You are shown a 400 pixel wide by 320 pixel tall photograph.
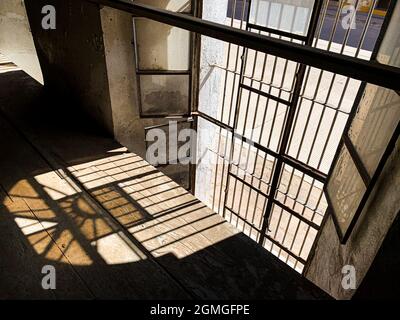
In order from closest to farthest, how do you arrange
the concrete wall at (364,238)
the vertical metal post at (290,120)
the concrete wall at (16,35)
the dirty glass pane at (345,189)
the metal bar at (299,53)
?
the metal bar at (299,53)
the concrete wall at (364,238)
the dirty glass pane at (345,189)
the vertical metal post at (290,120)
the concrete wall at (16,35)

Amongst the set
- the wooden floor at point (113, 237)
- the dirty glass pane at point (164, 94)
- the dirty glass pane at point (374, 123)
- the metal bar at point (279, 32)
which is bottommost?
the wooden floor at point (113, 237)

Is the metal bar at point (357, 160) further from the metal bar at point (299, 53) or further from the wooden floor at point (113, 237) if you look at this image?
the metal bar at point (299, 53)

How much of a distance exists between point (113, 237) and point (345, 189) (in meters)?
1.92

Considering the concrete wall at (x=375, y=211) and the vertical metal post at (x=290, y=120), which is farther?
the vertical metal post at (x=290, y=120)

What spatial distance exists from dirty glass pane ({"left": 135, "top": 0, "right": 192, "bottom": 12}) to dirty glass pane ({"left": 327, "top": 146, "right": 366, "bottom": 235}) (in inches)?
106

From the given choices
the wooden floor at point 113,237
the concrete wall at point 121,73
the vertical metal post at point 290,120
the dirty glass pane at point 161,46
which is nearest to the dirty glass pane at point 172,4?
the dirty glass pane at point 161,46

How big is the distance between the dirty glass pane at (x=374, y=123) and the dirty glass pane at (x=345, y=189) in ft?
0.52

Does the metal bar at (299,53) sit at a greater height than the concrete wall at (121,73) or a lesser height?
greater

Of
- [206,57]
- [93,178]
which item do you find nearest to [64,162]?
[93,178]

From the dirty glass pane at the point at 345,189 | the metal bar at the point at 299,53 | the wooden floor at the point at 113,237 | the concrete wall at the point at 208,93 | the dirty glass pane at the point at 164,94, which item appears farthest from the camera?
the concrete wall at the point at 208,93

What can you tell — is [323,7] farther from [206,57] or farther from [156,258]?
[156,258]

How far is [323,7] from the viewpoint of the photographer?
307 cm

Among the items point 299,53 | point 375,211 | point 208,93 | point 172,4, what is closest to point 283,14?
point 172,4

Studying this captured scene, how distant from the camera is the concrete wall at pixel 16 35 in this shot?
265 inches
